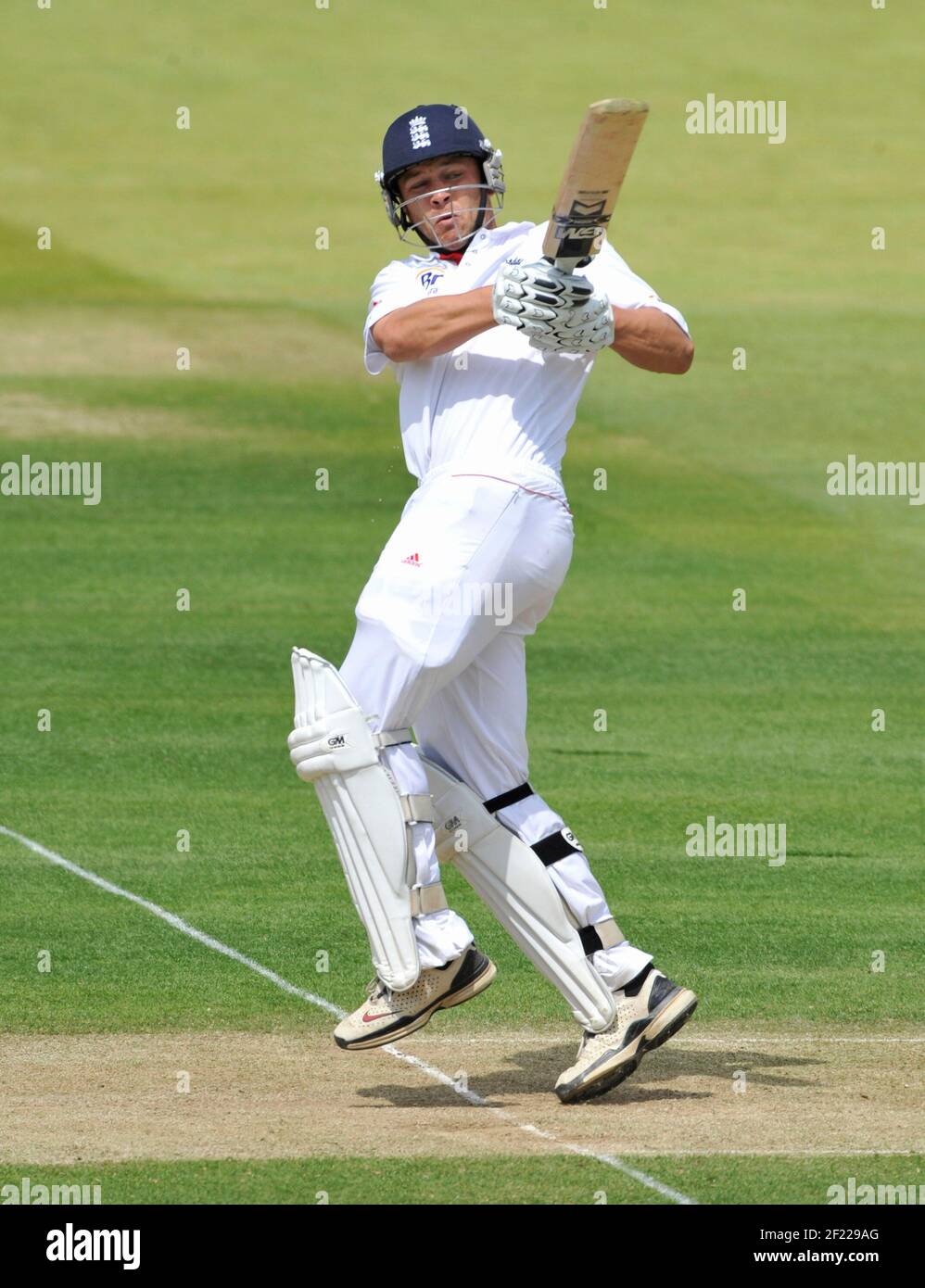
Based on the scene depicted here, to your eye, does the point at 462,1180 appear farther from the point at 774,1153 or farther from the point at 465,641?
the point at 465,641

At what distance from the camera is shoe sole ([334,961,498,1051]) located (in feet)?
21.6

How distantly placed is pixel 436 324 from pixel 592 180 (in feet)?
2.23

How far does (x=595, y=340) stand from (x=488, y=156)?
94 centimetres

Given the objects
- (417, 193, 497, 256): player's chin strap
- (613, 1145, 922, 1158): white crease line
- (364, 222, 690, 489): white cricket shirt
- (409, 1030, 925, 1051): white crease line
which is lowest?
(613, 1145, 922, 1158): white crease line

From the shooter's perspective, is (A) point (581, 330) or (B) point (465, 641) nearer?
(A) point (581, 330)

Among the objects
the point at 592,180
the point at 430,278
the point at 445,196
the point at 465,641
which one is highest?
the point at 445,196

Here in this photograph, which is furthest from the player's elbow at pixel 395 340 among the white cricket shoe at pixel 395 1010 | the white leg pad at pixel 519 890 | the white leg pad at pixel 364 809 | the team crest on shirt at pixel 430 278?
the white cricket shoe at pixel 395 1010

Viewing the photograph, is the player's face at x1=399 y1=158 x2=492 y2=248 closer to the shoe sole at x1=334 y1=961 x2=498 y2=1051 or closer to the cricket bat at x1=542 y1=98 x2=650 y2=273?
the cricket bat at x1=542 y1=98 x2=650 y2=273

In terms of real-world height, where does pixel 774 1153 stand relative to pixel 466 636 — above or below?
below

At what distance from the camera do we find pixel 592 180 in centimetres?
609

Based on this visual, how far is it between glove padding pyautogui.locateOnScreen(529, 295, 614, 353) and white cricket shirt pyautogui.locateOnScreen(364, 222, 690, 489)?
0.24m

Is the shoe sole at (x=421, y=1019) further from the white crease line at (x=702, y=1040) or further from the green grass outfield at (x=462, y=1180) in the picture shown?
the green grass outfield at (x=462, y=1180)

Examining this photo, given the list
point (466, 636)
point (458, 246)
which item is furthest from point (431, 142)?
point (466, 636)

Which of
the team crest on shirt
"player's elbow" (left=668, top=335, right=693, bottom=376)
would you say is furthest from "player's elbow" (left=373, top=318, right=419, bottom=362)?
"player's elbow" (left=668, top=335, right=693, bottom=376)
